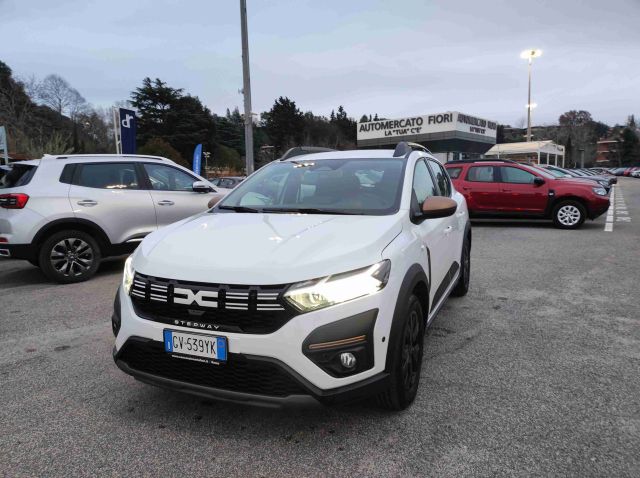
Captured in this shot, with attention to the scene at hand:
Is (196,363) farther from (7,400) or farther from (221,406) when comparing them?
(7,400)

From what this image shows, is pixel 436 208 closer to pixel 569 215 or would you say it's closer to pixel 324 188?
pixel 324 188

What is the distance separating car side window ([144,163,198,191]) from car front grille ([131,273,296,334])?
16.0 feet

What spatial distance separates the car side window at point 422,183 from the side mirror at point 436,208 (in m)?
0.18

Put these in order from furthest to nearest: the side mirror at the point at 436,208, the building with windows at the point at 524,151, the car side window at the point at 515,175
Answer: the building with windows at the point at 524,151 → the car side window at the point at 515,175 → the side mirror at the point at 436,208

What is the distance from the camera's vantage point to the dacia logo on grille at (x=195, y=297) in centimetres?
228

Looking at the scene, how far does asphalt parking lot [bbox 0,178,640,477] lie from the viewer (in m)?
2.33

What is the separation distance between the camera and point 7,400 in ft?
9.90

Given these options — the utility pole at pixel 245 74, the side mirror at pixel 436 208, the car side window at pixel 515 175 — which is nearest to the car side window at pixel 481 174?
the car side window at pixel 515 175

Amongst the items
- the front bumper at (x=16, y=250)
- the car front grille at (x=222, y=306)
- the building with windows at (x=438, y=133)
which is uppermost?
the building with windows at (x=438, y=133)

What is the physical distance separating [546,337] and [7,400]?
411 centimetres

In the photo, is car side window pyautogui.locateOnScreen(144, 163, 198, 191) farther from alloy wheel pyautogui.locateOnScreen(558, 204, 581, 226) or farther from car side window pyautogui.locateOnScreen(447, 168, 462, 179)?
alloy wheel pyautogui.locateOnScreen(558, 204, 581, 226)

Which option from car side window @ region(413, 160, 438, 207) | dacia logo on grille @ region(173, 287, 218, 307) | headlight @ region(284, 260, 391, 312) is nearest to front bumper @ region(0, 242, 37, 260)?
dacia logo on grille @ region(173, 287, 218, 307)

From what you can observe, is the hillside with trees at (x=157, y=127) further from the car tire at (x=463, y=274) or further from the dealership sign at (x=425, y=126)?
the car tire at (x=463, y=274)

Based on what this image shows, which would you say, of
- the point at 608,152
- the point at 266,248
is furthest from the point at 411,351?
the point at 608,152
